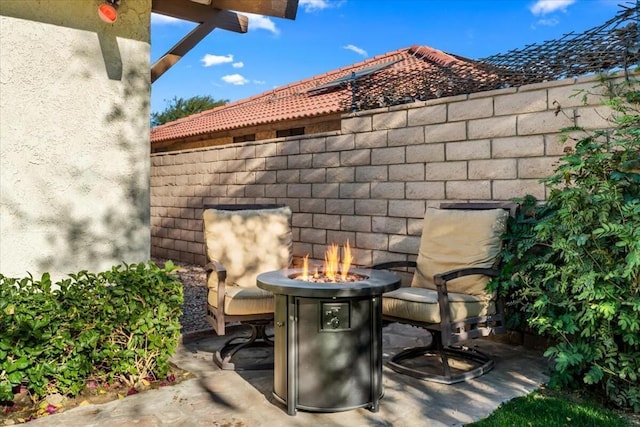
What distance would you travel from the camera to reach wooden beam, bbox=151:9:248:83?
181 inches

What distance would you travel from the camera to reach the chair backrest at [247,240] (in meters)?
3.87

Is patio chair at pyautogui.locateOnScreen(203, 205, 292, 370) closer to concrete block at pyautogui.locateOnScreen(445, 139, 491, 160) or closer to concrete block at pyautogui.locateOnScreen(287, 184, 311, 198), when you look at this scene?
concrete block at pyautogui.locateOnScreen(287, 184, 311, 198)

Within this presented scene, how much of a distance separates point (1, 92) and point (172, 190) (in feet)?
18.0

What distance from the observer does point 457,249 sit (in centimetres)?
356

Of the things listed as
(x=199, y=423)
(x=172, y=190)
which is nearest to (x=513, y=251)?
(x=199, y=423)

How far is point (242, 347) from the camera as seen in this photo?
3594mm

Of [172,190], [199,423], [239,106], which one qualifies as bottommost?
[199,423]

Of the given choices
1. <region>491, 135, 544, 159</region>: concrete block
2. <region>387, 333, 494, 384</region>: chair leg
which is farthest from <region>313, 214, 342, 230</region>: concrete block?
<region>387, 333, 494, 384</region>: chair leg

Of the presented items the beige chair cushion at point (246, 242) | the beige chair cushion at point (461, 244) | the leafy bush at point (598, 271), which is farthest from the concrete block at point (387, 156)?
the leafy bush at point (598, 271)

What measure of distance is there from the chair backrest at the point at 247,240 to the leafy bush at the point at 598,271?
6.48 feet

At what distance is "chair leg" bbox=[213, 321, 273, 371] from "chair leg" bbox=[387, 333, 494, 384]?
0.95m

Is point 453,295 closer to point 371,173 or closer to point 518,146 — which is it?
point 518,146

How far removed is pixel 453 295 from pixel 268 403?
4.70 feet

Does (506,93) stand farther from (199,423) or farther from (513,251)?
(199,423)
